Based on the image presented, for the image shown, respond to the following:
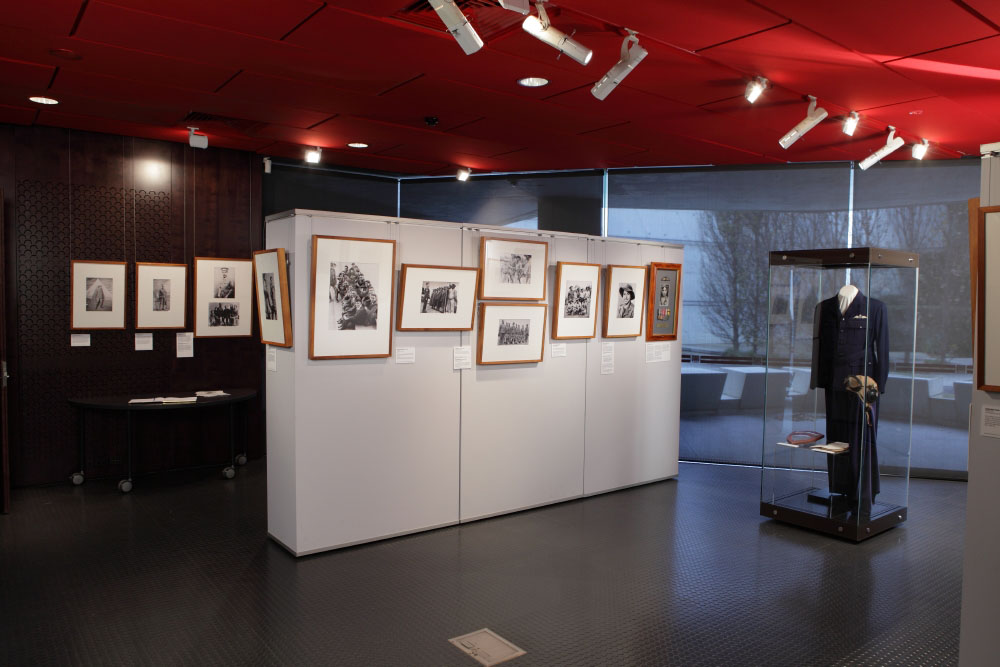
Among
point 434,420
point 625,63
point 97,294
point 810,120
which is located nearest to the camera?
point 625,63

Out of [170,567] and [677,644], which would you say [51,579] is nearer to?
[170,567]

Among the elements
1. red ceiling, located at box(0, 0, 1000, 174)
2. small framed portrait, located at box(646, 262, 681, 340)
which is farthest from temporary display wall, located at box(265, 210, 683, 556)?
red ceiling, located at box(0, 0, 1000, 174)

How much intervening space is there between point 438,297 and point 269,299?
117 cm

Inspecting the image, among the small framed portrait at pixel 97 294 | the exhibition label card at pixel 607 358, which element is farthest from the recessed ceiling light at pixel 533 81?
the small framed portrait at pixel 97 294

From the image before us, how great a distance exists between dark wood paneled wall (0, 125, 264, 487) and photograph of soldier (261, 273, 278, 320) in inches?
95.8

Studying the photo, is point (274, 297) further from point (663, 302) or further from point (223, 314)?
point (663, 302)

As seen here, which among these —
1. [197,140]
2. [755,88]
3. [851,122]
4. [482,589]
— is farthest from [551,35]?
[197,140]

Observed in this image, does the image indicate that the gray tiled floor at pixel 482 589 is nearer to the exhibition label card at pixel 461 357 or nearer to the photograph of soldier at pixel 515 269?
the exhibition label card at pixel 461 357

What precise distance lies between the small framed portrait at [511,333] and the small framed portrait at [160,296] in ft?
10.7

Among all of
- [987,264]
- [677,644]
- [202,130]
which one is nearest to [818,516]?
[677,644]

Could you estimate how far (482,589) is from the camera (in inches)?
168

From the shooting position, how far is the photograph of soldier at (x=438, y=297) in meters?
5.07

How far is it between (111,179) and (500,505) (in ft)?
15.1

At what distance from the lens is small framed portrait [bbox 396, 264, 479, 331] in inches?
196
